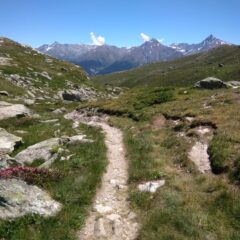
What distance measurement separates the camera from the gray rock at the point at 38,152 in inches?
879

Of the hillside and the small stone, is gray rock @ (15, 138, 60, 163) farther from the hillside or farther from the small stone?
the hillside

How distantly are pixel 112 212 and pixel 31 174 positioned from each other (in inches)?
178

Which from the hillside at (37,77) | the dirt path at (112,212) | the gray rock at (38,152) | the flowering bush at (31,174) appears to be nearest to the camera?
the dirt path at (112,212)

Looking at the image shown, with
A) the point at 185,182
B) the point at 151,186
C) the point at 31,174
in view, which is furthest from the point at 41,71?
the point at 185,182

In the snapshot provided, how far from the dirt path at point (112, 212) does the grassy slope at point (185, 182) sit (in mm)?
449

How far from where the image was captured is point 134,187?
18.0 metres

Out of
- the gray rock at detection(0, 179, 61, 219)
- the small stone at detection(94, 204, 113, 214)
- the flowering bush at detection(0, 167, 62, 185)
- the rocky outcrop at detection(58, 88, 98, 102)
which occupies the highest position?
the flowering bush at detection(0, 167, 62, 185)

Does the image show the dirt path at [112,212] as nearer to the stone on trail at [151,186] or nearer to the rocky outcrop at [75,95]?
the stone on trail at [151,186]

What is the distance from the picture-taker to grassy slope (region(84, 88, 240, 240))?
13672 millimetres

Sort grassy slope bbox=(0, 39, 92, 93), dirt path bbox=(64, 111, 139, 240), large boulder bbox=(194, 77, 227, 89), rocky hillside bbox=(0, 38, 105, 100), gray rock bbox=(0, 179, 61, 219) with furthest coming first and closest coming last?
grassy slope bbox=(0, 39, 92, 93)
rocky hillside bbox=(0, 38, 105, 100)
large boulder bbox=(194, 77, 227, 89)
gray rock bbox=(0, 179, 61, 219)
dirt path bbox=(64, 111, 139, 240)

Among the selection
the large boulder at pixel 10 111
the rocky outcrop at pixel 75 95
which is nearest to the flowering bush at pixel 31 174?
the large boulder at pixel 10 111

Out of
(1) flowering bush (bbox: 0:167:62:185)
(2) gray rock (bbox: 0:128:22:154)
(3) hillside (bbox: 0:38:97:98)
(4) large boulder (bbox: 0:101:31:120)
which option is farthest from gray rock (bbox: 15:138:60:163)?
(3) hillside (bbox: 0:38:97:98)

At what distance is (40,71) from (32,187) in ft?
241

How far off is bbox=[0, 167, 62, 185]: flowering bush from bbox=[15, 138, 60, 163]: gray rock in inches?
148
